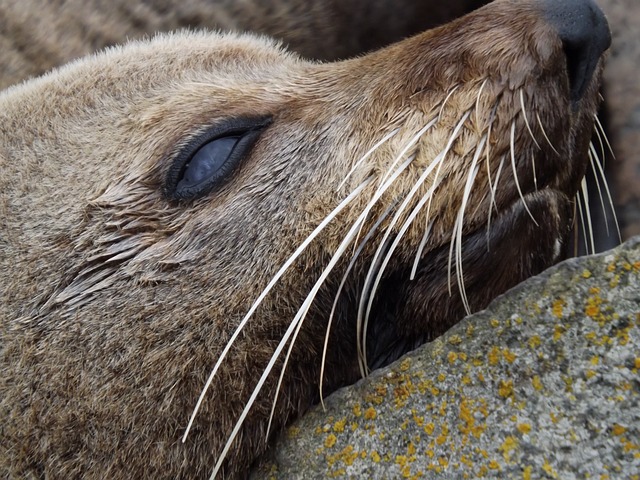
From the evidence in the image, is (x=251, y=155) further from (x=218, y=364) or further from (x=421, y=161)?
(x=218, y=364)

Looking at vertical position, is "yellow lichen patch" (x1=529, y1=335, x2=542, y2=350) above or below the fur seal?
below

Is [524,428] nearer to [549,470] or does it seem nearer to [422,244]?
[549,470]

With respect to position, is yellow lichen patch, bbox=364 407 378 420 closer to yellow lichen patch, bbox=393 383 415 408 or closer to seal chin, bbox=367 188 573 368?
yellow lichen patch, bbox=393 383 415 408

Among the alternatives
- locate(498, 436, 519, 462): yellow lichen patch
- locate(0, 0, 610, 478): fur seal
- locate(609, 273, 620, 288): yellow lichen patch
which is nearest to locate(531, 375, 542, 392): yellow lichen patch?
locate(498, 436, 519, 462): yellow lichen patch

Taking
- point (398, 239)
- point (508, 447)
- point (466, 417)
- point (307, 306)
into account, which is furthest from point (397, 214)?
point (508, 447)

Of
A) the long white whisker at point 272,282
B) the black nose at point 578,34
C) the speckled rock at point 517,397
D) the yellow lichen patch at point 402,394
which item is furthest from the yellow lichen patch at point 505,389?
the black nose at point 578,34

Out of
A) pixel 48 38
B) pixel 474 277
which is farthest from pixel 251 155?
pixel 48 38

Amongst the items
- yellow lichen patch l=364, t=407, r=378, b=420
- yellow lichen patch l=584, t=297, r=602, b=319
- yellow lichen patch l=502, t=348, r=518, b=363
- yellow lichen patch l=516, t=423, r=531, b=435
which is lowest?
yellow lichen patch l=516, t=423, r=531, b=435

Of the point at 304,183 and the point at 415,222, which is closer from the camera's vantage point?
the point at 415,222
